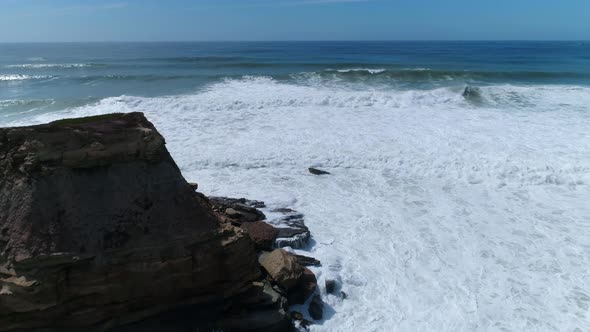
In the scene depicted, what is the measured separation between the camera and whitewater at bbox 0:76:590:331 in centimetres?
639

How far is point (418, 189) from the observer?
1033 centimetres

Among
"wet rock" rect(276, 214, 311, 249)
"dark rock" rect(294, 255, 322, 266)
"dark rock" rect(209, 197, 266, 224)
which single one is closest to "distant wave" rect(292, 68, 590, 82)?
"dark rock" rect(209, 197, 266, 224)

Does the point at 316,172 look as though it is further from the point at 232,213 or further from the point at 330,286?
the point at 330,286

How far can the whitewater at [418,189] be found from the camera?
21.0 ft

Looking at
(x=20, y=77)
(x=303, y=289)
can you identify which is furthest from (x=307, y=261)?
(x=20, y=77)

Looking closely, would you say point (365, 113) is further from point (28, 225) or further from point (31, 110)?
point (28, 225)

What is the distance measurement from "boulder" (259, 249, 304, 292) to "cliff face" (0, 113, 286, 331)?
2.42 ft

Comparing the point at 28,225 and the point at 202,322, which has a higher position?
the point at 28,225

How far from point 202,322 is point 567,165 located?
9954 mm

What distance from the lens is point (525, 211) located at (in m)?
9.24

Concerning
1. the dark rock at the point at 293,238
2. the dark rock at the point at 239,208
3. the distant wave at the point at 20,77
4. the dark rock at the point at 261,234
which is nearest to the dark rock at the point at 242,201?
the dark rock at the point at 239,208

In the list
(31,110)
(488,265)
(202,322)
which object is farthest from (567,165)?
(31,110)

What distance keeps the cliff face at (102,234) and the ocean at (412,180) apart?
183cm

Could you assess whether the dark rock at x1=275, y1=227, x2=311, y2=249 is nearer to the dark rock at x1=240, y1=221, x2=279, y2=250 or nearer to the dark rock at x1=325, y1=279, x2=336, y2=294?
the dark rock at x1=240, y1=221, x2=279, y2=250
